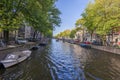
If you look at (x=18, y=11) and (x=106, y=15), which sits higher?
(x=106, y=15)

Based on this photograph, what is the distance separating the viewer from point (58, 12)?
5772cm

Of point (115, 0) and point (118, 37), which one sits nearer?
point (115, 0)

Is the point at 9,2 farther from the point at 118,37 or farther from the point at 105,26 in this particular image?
the point at 118,37

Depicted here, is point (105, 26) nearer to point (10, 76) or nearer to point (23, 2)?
point (23, 2)

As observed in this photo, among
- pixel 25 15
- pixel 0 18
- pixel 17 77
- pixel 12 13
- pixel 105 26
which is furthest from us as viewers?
pixel 105 26

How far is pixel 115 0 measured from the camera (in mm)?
42938

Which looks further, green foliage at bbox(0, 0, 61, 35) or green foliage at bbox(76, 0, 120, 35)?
green foliage at bbox(76, 0, 120, 35)

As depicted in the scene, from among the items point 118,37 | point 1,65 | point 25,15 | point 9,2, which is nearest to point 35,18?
point 25,15

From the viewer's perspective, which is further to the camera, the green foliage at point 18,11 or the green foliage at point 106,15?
the green foliage at point 106,15

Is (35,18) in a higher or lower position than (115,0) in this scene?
lower

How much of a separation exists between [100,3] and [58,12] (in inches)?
667

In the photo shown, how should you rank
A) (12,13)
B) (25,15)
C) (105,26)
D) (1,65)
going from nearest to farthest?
(1,65), (12,13), (25,15), (105,26)

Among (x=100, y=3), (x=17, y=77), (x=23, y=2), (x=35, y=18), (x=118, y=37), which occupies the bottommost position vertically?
(x=17, y=77)

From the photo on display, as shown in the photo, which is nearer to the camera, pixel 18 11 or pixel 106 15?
pixel 18 11
